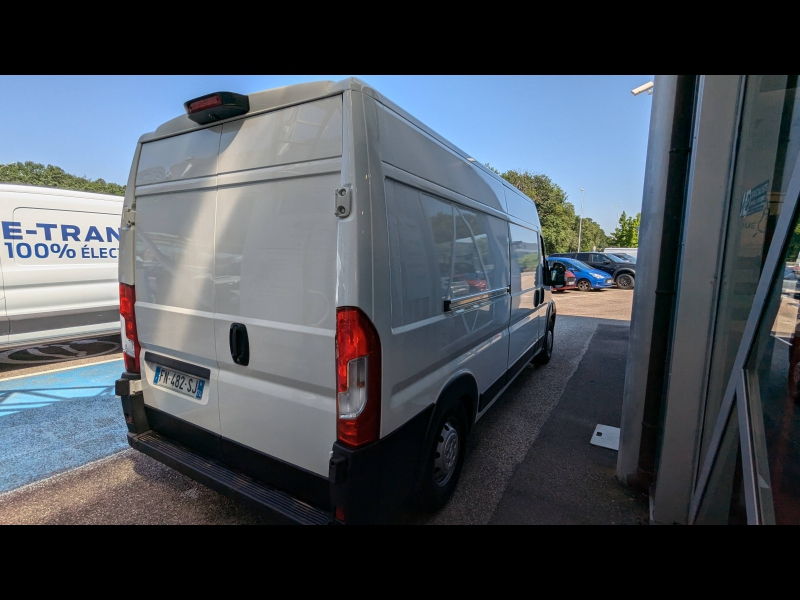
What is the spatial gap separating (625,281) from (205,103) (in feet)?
66.8

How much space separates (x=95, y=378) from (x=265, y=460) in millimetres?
4635

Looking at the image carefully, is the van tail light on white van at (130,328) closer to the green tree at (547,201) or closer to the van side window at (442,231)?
the van side window at (442,231)

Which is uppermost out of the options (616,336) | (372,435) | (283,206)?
(283,206)

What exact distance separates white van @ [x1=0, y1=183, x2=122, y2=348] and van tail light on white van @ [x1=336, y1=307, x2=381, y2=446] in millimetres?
5979

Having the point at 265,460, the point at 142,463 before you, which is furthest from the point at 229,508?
the point at 142,463

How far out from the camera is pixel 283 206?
78.7 inches

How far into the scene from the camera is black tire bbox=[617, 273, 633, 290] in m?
18.6

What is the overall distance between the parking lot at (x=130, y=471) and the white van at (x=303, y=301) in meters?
0.41

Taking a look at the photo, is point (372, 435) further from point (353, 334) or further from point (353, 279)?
point (353, 279)

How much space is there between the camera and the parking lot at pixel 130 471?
259 centimetres

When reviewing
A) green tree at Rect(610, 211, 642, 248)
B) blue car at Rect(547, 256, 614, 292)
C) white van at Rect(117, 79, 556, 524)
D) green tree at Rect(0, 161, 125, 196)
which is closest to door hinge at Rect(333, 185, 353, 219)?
white van at Rect(117, 79, 556, 524)

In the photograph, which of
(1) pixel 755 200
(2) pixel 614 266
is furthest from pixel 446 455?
(2) pixel 614 266

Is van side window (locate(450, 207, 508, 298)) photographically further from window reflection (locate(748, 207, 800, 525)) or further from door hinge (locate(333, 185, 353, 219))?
window reflection (locate(748, 207, 800, 525))

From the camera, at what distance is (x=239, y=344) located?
2189mm
